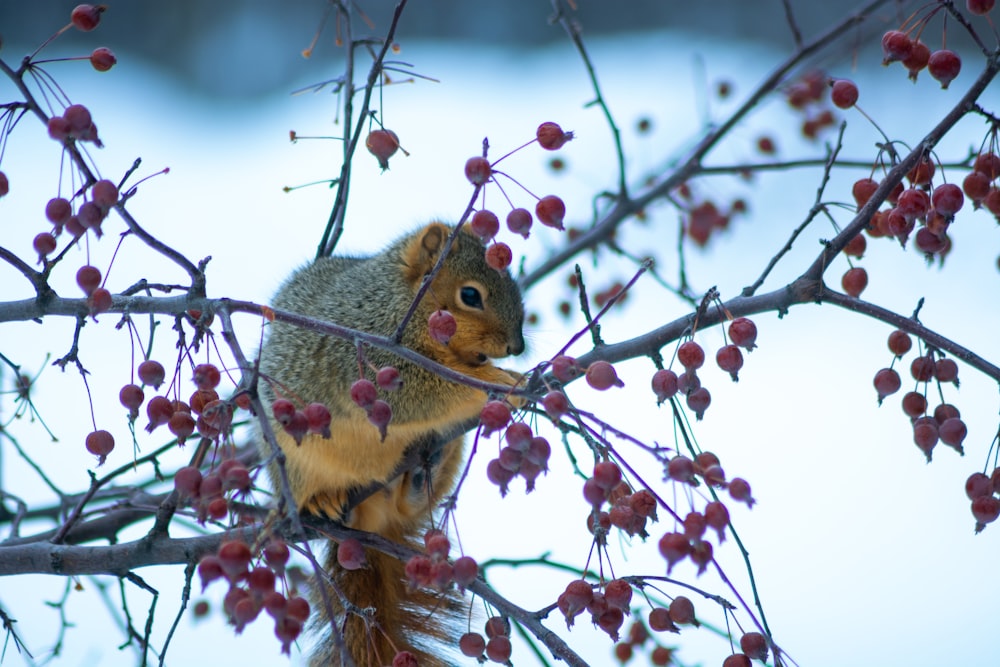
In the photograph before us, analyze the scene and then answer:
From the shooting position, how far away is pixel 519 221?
1.20m

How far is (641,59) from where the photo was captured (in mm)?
3885

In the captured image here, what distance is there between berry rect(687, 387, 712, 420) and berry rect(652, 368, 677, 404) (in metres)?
0.04

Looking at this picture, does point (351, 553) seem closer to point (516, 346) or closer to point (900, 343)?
point (516, 346)

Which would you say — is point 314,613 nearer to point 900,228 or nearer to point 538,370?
point 538,370

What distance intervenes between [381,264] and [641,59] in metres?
2.07

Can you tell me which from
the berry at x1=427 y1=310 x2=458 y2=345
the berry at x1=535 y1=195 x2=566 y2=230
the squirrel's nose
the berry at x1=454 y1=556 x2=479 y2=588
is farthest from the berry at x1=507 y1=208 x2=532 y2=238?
the squirrel's nose

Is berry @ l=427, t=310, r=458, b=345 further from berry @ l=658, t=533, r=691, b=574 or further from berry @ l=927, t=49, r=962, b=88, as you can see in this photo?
berry @ l=927, t=49, r=962, b=88

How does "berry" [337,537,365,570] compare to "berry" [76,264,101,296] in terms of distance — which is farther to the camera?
"berry" [337,537,365,570]

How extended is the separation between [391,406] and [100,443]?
66cm


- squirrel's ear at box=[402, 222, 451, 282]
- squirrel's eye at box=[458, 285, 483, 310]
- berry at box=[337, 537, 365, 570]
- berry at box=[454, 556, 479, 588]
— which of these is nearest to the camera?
berry at box=[454, 556, 479, 588]

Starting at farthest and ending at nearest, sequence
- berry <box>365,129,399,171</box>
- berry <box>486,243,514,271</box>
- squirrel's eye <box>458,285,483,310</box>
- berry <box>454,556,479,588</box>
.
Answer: squirrel's eye <box>458,285,483,310</box> → berry <box>365,129,399,171</box> → berry <box>486,243,514,271</box> → berry <box>454,556,479,588</box>

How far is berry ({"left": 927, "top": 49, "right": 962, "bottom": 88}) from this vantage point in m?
1.28

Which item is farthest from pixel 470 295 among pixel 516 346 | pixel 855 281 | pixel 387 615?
pixel 855 281

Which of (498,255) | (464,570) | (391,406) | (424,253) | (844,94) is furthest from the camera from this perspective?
Result: (424,253)
